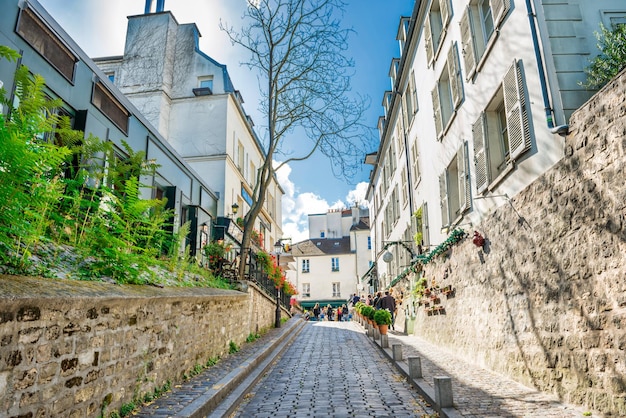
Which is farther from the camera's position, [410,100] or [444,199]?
[410,100]

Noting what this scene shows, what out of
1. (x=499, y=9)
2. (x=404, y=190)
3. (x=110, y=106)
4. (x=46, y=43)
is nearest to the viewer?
(x=499, y=9)

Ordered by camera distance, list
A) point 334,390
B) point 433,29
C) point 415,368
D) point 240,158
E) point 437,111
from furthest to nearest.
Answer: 1. point 240,158
2. point 433,29
3. point 437,111
4. point 415,368
5. point 334,390

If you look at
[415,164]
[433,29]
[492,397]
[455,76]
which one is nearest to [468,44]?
[455,76]

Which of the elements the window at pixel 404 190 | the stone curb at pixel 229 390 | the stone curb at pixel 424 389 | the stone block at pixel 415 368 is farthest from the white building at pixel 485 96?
the stone curb at pixel 229 390

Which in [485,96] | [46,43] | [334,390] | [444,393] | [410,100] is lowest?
[334,390]

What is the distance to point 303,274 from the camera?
4816 centimetres

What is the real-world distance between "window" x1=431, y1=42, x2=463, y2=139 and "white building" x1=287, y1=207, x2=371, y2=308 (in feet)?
113

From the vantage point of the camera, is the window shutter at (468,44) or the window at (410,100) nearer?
the window shutter at (468,44)

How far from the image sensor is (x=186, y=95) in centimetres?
2117

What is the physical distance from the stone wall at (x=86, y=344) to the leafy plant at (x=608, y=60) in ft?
21.4

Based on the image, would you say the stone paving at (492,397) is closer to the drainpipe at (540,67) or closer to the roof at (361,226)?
the drainpipe at (540,67)

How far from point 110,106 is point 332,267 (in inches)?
1552

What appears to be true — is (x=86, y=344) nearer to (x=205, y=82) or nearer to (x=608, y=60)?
(x=608, y=60)

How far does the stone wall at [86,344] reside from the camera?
308 centimetres
